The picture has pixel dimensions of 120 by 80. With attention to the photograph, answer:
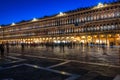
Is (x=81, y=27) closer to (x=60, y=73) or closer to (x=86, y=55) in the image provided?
(x=86, y=55)

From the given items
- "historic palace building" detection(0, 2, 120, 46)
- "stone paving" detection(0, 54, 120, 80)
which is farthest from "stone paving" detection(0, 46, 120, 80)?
"historic palace building" detection(0, 2, 120, 46)

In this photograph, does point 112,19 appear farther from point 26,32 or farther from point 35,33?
point 26,32

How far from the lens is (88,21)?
2511 inches

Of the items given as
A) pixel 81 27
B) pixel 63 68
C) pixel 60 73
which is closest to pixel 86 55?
pixel 63 68

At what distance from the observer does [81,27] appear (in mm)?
65500

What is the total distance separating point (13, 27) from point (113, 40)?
83.2 metres

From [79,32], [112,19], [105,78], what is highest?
[112,19]

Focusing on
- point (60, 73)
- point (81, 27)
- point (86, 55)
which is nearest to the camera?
point (60, 73)

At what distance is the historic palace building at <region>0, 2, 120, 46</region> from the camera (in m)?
55.6

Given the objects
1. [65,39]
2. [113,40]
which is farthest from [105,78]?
[65,39]

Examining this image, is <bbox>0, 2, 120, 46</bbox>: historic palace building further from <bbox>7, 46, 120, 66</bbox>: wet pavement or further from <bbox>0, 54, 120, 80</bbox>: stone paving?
<bbox>0, 54, 120, 80</bbox>: stone paving

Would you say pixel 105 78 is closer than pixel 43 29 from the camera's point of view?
Yes

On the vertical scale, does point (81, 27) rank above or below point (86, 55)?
above

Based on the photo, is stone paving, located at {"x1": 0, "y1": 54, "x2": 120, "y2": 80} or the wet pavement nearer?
stone paving, located at {"x1": 0, "y1": 54, "x2": 120, "y2": 80}
